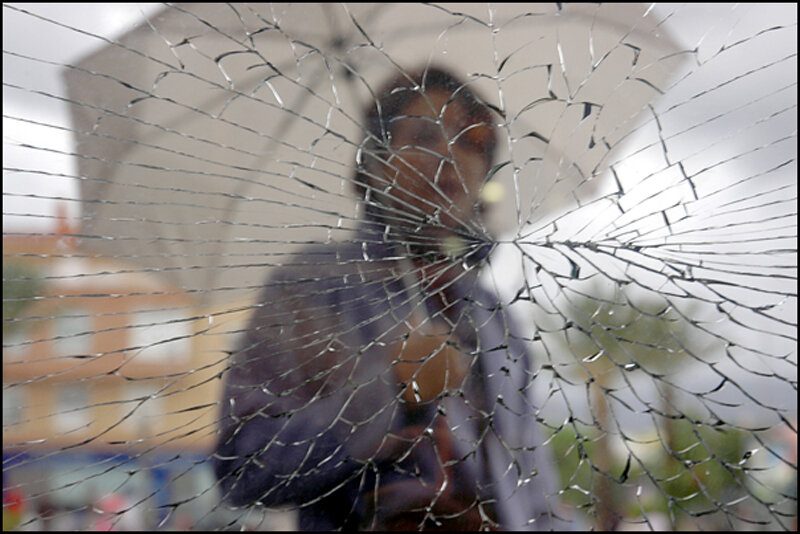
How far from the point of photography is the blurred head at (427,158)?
0.68 m

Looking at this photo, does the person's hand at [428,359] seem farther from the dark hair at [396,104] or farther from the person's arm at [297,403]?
the dark hair at [396,104]

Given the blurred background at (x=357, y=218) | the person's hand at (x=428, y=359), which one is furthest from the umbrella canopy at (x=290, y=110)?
the person's hand at (x=428, y=359)

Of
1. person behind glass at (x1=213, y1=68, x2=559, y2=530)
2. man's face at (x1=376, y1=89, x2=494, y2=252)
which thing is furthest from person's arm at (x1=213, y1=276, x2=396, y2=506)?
man's face at (x1=376, y1=89, x2=494, y2=252)

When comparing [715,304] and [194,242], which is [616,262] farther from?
[194,242]

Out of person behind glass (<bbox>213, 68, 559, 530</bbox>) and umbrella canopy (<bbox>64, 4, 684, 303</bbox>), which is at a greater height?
umbrella canopy (<bbox>64, 4, 684, 303</bbox>)

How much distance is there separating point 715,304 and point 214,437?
49 centimetres

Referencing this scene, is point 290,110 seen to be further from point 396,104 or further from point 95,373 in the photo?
point 95,373

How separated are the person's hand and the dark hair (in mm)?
144

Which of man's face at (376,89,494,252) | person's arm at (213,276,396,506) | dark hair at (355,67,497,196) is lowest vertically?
person's arm at (213,276,396,506)

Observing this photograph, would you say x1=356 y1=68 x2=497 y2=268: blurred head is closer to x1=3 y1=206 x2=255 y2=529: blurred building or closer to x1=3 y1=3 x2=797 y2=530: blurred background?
x1=3 y1=3 x2=797 y2=530: blurred background

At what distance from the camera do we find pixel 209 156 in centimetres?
67

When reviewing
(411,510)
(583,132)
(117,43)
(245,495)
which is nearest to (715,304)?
(583,132)

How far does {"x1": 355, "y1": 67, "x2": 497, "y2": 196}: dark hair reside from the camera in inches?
26.6

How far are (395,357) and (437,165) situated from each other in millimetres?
186
